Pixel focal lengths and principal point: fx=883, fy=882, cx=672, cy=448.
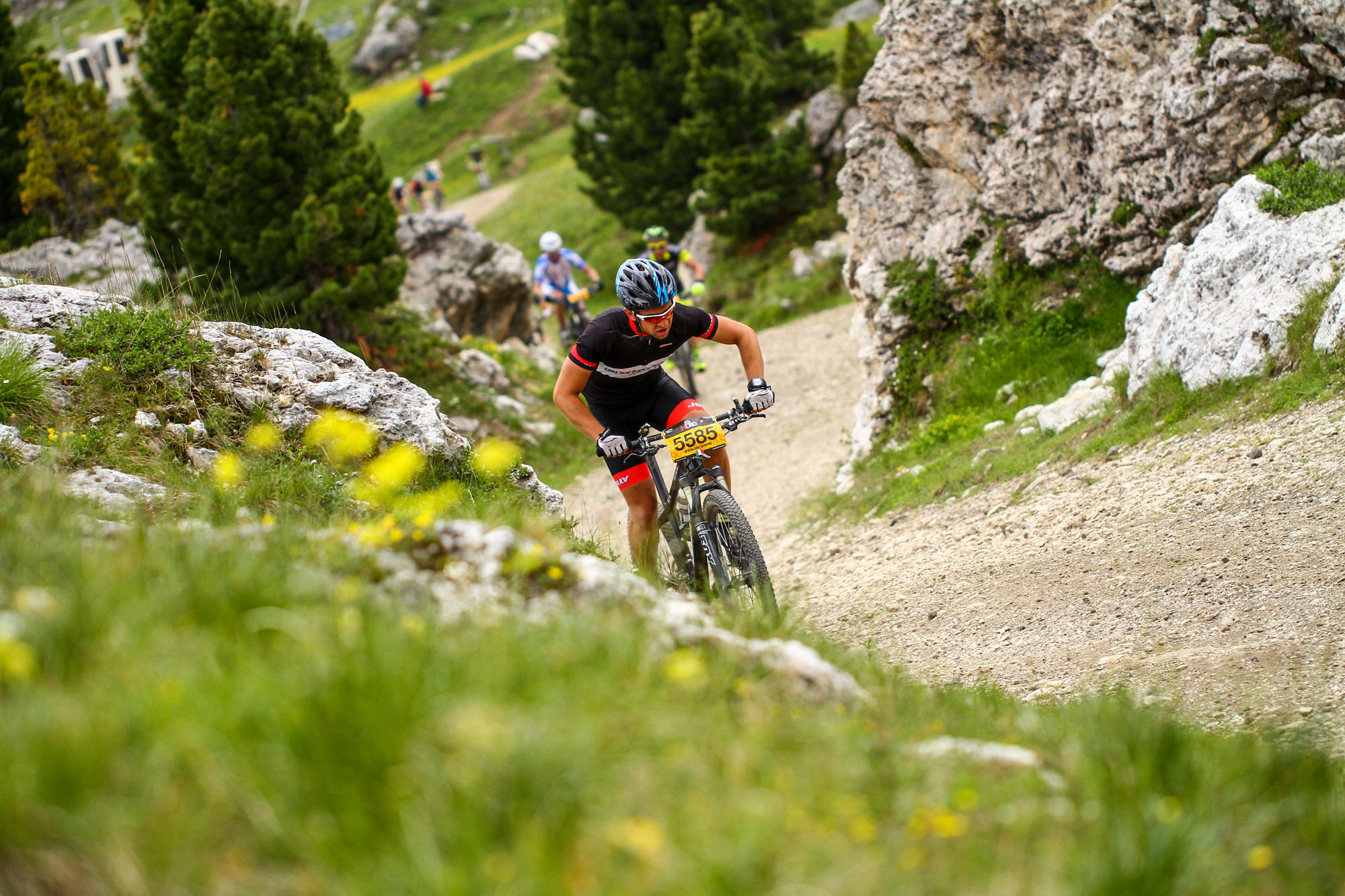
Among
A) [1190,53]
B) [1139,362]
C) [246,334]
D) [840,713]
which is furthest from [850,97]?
[840,713]

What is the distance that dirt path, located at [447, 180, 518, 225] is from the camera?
39.0m

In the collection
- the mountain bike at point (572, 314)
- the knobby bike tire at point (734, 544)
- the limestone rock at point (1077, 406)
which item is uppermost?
the knobby bike tire at point (734, 544)

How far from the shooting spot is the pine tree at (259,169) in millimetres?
14180

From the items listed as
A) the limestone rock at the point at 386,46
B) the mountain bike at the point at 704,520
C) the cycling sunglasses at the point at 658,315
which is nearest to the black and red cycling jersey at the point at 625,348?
the cycling sunglasses at the point at 658,315

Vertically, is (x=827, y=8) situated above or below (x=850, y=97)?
above

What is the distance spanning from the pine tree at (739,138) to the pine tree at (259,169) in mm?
10524

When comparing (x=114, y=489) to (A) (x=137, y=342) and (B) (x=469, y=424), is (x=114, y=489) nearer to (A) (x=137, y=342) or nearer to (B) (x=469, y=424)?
(A) (x=137, y=342)

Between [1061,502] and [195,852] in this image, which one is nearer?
[195,852]

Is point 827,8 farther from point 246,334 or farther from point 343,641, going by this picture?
point 343,641

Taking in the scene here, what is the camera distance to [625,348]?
6.47 m

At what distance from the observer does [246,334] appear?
700cm

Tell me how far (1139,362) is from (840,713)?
6.62 metres

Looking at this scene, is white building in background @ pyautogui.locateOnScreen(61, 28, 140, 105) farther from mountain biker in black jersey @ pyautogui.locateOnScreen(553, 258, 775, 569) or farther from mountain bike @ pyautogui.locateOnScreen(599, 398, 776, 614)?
mountain bike @ pyautogui.locateOnScreen(599, 398, 776, 614)

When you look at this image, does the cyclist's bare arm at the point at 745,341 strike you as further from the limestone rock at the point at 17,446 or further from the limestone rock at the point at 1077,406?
the limestone rock at the point at 17,446
